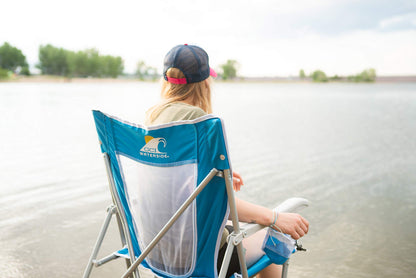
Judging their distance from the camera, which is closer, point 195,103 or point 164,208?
point 164,208

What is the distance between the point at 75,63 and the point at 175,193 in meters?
126

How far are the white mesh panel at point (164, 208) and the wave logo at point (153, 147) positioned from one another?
65 mm

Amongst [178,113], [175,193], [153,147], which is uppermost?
[178,113]

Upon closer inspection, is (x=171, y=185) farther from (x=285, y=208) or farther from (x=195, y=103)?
(x=285, y=208)

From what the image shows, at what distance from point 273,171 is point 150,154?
15.6ft

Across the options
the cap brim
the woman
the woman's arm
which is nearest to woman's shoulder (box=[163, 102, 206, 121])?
the woman

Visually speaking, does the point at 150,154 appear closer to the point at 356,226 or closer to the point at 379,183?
the point at 356,226

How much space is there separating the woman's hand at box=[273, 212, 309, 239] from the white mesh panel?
1.31 feet

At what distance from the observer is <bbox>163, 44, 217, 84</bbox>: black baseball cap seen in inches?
67.2

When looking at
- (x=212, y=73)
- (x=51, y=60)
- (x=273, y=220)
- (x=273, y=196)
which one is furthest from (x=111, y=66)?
(x=273, y=220)

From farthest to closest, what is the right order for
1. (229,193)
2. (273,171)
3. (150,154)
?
(273,171)
(150,154)
(229,193)

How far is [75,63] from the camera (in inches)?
4606

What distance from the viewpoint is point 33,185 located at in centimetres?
499

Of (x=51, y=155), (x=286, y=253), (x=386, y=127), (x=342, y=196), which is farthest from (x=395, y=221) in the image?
(x=386, y=127)
